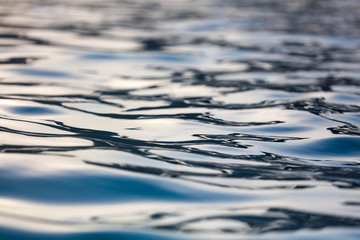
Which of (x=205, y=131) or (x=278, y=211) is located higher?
(x=205, y=131)

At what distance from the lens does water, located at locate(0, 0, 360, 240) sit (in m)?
1.32

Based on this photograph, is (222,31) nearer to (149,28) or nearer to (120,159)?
(149,28)

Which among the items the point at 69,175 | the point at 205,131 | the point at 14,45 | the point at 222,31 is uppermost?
the point at 222,31

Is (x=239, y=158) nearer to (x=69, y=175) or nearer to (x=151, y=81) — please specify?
(x=69, y=175)

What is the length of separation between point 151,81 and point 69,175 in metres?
1.81

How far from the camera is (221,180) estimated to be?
164 cm

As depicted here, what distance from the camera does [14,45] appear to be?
4.31 m

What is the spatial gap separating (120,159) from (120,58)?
7.66 feet

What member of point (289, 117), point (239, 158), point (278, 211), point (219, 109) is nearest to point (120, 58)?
point (219, 109)

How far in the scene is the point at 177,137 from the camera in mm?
2146

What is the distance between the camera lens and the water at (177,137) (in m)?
1.32

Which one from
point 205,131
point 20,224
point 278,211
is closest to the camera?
point 20,224

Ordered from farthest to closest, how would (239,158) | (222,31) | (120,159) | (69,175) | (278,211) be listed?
(222,31) < (239,158) < (120,159) < (69,175) < (278,211)

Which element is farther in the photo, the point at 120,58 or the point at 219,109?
the point at 120,58
